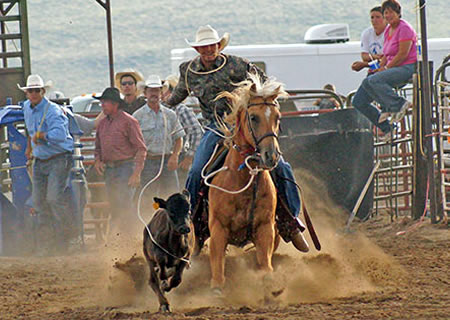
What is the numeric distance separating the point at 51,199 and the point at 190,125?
1.81 m

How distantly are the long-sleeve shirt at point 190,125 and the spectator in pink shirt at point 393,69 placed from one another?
80.4 inches

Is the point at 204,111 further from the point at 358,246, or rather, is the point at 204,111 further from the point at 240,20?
the point at 240,20

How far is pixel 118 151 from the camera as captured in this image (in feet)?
36.3

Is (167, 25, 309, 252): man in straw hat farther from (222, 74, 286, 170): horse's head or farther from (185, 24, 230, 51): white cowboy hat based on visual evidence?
(222, 74, 286, 170): horse's head

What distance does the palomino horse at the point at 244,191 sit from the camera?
6.65m

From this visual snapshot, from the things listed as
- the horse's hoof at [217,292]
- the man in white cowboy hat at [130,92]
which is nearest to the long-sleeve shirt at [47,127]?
the man in white cowboy hat at [130,92]

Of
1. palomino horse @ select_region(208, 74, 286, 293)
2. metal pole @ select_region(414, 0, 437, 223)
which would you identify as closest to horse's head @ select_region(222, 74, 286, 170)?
palomino horse @ select_region(208, 74, 286, 293)

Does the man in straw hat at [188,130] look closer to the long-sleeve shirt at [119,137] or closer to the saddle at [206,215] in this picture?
the long-sleeve shirt at [119,137]

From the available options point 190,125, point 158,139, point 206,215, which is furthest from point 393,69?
point 206,215

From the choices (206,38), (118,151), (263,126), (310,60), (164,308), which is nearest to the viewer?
(164,308)

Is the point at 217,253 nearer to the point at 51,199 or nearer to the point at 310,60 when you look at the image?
the point at 51,199

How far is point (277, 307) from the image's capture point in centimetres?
641

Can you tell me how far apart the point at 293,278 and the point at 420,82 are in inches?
181

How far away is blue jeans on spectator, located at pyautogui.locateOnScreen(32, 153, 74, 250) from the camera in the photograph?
1078 centimetres
